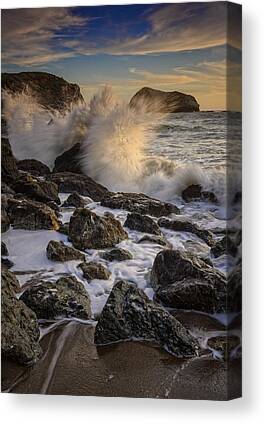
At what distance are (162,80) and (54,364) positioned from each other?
3.79ft

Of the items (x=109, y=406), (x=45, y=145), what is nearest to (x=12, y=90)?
(x=45, y=145)

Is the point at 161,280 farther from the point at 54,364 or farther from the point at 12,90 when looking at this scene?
the point at 12,90

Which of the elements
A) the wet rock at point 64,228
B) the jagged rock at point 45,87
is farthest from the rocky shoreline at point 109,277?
the jagged rock at point 45,87

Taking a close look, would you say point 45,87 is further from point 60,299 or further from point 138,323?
point 138,323

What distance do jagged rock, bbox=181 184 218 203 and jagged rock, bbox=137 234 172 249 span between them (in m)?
0.18

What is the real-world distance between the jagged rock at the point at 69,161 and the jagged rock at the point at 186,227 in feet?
1.30

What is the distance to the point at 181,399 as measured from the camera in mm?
4727

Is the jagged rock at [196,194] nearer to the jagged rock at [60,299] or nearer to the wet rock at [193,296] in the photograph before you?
the wet rock at [193,296]

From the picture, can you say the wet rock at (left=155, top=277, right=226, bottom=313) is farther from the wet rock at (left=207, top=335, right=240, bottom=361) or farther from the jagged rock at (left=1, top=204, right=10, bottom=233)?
the jagged rock at (left=1, top=204, right=10, bottom=233)

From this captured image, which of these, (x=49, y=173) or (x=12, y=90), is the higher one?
(x=12, y=90)

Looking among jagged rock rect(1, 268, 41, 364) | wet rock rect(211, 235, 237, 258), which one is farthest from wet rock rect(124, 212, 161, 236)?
jagged rock rect(1, 268, 41, 364)

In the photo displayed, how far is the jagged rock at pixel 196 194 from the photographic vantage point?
475 cm

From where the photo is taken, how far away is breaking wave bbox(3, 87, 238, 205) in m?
4.84

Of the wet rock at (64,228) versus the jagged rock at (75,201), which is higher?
the jagged rock at (75,201)
